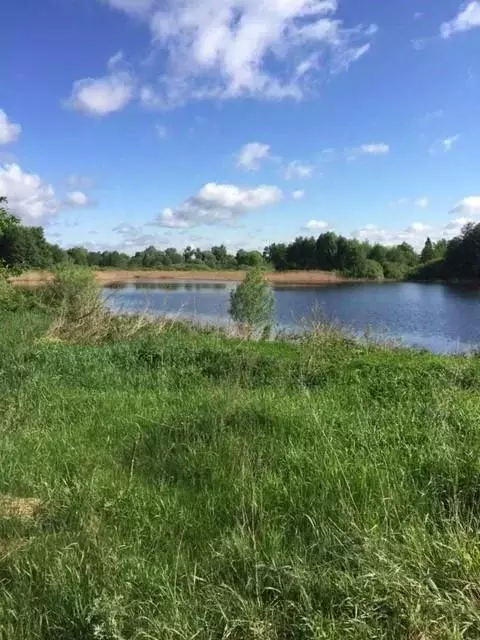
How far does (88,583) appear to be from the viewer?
3305 mm

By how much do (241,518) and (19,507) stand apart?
168cm

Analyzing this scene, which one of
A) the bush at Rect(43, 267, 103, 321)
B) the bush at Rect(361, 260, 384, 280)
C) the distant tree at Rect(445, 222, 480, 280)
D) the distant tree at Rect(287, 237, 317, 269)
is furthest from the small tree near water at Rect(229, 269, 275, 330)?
the distant tree at Rect(287, 237, 317, 269)

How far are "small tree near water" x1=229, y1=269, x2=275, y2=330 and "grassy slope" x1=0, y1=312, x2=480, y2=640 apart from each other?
17151 mm

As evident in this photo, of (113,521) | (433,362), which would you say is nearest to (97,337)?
(433,362)

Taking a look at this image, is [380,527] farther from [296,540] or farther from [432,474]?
[432,474]

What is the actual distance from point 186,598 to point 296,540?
0.86m

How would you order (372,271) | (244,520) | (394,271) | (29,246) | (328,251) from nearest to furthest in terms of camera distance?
1. (244,520)
2. (29,246)
3. (372,271)
4. (394,271)
5. (328,251)

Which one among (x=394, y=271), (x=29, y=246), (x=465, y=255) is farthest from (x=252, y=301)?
(x=394, y=271)

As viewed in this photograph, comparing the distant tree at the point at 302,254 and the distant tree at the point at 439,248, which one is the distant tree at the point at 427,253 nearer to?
the distant tree at the point at 439,248

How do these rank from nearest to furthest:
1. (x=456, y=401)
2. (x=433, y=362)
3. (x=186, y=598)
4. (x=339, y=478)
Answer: (x=186, y=598) → (x=339, y=478) → (x=456, y=401) → (x=433, y=362)

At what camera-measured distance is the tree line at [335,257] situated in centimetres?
9038

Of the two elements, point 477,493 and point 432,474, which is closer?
point 477,493

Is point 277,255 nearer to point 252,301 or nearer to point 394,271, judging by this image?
point 394,271

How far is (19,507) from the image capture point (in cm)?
436
